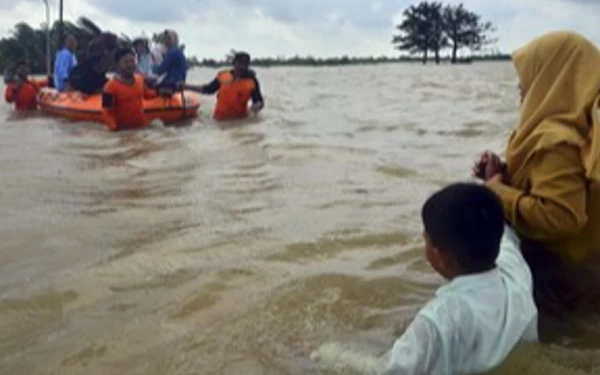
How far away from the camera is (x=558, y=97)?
3.13m

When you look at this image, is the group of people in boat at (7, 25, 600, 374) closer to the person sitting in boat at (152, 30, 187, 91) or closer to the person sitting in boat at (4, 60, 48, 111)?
the person sitting in boat at (152, 30, 187, 91)

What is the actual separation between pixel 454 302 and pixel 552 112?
1066 mm

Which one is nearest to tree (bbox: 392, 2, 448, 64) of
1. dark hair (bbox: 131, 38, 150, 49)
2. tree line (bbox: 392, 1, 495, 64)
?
tree line (bbox: 392, 1, 495, 64)

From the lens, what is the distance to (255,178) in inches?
285

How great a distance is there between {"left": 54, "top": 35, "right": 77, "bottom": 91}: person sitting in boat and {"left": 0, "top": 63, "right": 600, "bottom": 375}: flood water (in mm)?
5971

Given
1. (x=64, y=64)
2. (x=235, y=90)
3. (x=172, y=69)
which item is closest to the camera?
(x=235, y=90)

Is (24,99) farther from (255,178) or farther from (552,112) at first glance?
(552,112)

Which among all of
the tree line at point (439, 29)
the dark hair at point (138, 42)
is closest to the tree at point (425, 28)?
the tree line at point (439, 29)

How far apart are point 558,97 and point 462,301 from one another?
1.09m

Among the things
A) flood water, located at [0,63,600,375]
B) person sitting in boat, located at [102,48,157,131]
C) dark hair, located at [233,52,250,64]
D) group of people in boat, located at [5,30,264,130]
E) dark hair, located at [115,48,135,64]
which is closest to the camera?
flood water, located at [0,63,600,375]

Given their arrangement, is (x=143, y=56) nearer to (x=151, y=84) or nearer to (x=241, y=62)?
(x=151, y=84)

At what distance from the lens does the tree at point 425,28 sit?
3063 inches

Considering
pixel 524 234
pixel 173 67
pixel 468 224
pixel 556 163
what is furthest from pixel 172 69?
pixel 468 224

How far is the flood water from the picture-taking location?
125 inches
